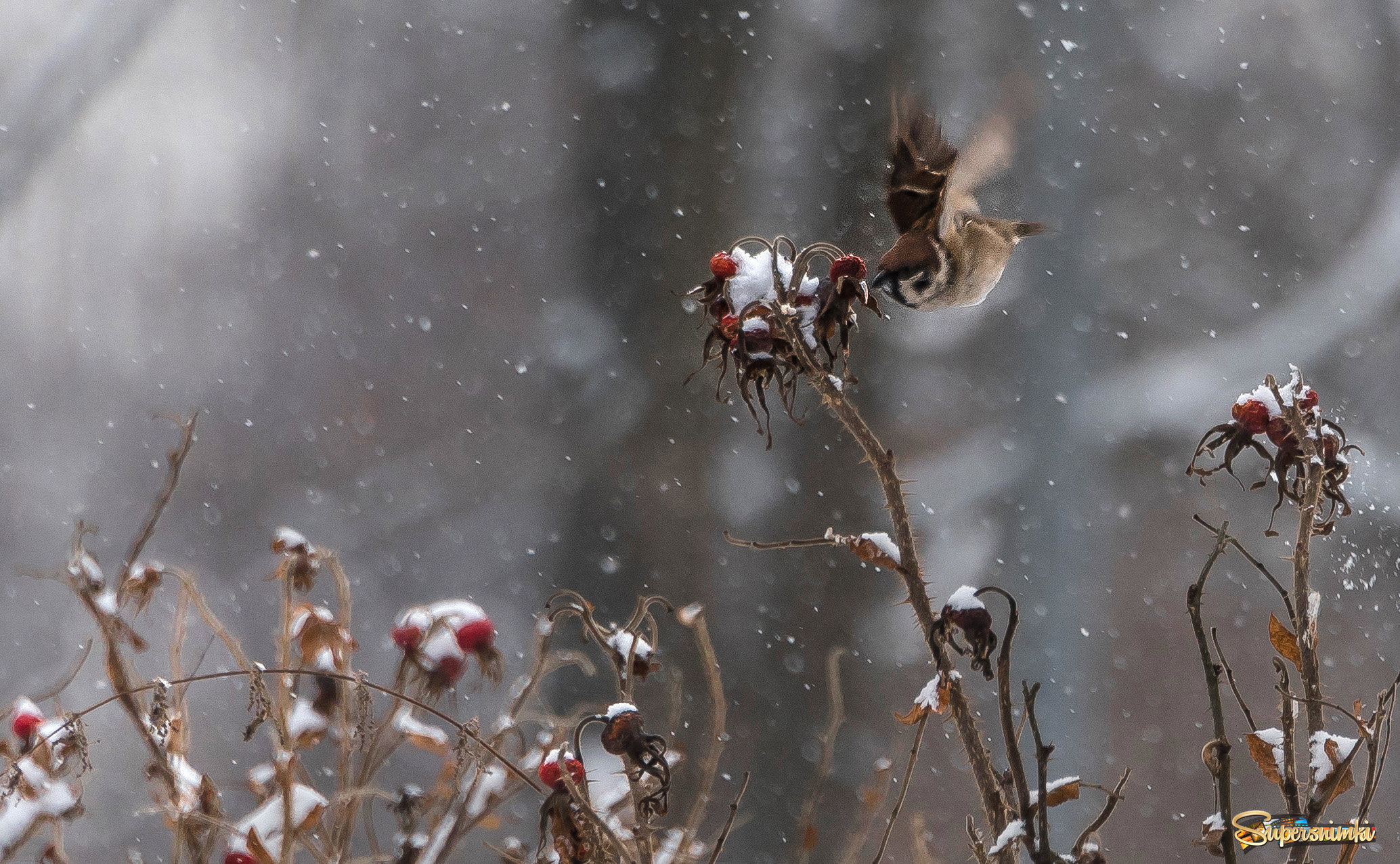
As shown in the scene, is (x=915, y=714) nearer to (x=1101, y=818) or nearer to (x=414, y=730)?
A: (x=1101, y=818)

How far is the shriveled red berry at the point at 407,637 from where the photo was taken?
430 mm

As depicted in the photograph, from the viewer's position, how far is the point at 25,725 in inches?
Answer: 18.7

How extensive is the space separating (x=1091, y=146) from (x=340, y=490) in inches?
44.6

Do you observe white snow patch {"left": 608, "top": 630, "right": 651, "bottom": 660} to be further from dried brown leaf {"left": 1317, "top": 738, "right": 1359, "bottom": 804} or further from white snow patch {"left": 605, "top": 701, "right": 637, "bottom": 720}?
dried brown leaf {"left": 1317, "top": 738, "right": 1359, "bottom": 804}

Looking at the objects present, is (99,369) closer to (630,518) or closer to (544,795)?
(630,518)

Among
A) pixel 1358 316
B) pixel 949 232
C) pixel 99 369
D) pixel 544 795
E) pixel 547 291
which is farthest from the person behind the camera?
pixel 547 291

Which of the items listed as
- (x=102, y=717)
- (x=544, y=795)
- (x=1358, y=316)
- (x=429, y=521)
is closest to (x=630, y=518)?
(x=429, y=521)

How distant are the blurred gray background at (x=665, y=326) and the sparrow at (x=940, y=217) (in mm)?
802

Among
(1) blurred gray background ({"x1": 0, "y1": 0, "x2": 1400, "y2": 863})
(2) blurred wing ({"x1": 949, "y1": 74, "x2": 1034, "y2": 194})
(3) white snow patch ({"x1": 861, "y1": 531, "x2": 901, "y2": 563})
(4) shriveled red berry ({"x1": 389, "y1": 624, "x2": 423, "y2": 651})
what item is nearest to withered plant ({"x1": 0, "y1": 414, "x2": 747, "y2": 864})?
(4) shriveled red berry ({"x1": 389, "y1": 624, "x2": 423, "y2": 651})

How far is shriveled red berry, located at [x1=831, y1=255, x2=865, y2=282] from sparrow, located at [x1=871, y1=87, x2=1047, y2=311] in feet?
0.36

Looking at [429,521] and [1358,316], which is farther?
[429,521]

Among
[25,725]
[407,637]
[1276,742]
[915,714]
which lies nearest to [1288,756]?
[1276,742]

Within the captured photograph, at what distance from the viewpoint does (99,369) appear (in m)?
1.30

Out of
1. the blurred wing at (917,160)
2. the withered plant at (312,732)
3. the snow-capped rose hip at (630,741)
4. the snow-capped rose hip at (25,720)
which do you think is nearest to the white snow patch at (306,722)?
the withered plant at (312,732)
